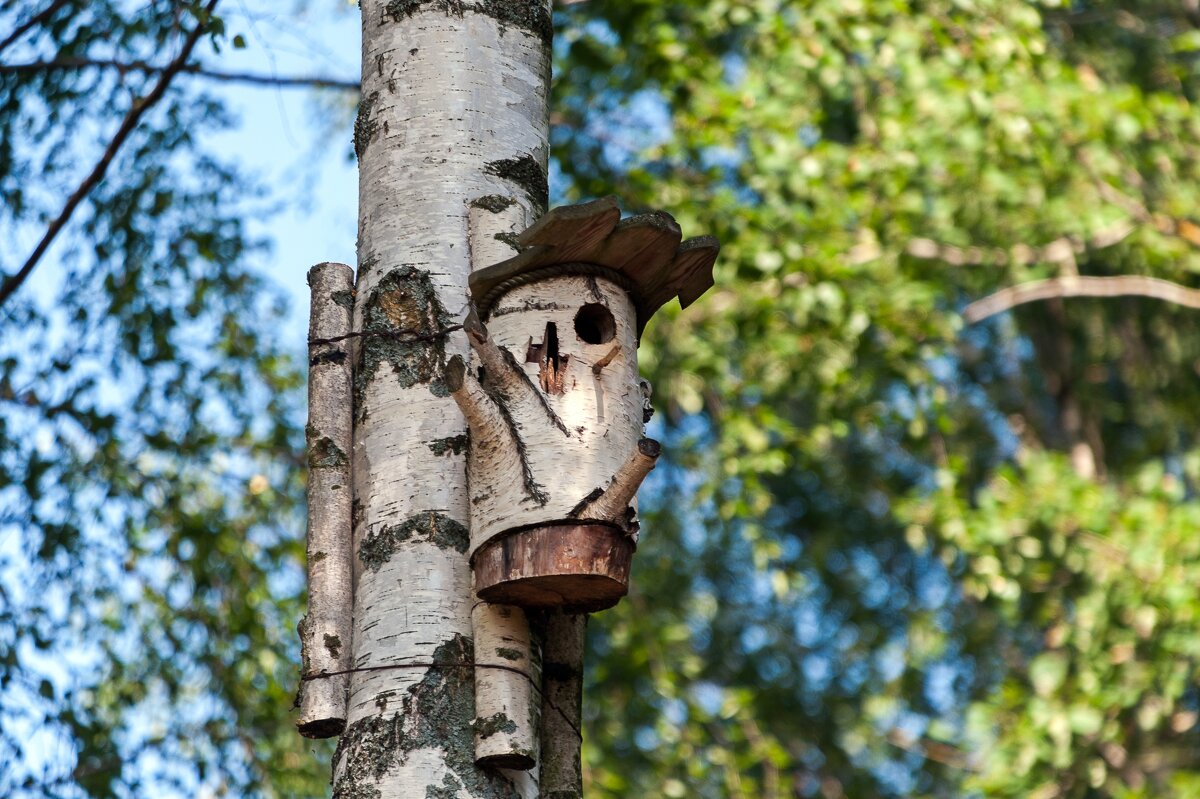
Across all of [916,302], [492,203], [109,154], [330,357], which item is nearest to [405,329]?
[330,357]

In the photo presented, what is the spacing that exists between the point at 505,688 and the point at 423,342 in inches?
24.7

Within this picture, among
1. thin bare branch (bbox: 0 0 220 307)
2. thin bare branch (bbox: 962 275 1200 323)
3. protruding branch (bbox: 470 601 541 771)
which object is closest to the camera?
protruding branch (bbox: 470 601 541 771)

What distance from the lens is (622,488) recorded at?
104 inches

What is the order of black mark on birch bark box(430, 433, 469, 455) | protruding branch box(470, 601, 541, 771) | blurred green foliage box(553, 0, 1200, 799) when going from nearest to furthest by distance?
protruding branch box(470, 601, 541, 771) → black mark on birch bark box(430, 433, 469, 455) → blurred green foliage box(553, 0, 1200, 799)

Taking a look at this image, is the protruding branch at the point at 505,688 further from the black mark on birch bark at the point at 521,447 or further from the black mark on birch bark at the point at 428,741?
the black mark on birch bark at the point at 521,447

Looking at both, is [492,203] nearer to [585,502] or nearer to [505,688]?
[585,502]

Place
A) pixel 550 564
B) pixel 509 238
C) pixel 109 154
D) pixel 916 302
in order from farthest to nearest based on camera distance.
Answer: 1. pixel 916 302
2. pixel 109 154
3. pixel 509 238
4. pixel 550 564

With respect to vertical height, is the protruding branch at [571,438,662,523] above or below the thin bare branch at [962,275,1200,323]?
below

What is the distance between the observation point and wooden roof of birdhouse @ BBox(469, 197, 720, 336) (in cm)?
281

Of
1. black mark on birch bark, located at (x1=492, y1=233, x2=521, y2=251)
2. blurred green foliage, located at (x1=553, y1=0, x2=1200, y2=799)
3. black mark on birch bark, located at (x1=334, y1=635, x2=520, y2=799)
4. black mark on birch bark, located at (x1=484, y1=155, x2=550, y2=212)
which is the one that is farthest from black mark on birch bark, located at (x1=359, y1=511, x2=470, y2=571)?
blurred green foliage, located at (x1=553, y1=0, x2=1200, y2=799)

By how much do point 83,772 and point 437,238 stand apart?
10.7 feet

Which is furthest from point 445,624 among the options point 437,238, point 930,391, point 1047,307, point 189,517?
point 1047,307

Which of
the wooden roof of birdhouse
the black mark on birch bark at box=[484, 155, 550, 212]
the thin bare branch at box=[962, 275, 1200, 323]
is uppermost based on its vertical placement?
the thin bare branch at box=[962, 275, 1200, 323]

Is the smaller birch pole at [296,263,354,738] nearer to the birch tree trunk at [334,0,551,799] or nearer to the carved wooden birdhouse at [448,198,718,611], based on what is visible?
the birch tree trunk at [334,0,551,799]
